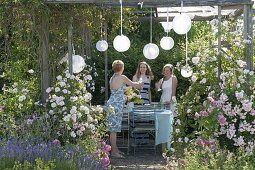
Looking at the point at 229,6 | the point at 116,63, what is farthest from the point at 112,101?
the point at 229,6

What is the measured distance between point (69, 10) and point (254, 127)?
8.68ft

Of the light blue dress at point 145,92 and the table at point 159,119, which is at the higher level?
the light blue dress at point 145,92

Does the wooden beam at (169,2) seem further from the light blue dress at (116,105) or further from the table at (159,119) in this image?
the table at (159,119)

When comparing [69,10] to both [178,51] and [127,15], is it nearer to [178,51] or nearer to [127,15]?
[127,15]

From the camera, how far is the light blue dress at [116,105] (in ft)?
26.2

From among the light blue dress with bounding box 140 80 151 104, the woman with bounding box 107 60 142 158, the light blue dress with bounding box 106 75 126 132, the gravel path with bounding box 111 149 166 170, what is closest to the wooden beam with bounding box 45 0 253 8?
the woman with bounding box 107 60 142 158

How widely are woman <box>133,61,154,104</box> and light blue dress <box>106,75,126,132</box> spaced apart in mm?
1133

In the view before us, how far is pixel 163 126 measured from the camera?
8.07 metres

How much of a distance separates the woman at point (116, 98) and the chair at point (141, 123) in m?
0.31

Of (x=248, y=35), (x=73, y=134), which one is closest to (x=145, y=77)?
(x=248, y=35)

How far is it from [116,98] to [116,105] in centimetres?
10

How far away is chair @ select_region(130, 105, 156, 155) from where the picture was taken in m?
8.26

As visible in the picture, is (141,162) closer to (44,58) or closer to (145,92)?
(145,92)

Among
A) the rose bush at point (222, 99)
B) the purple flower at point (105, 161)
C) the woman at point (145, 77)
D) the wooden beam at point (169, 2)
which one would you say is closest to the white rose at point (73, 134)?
the purple flower at point (105, 161)
